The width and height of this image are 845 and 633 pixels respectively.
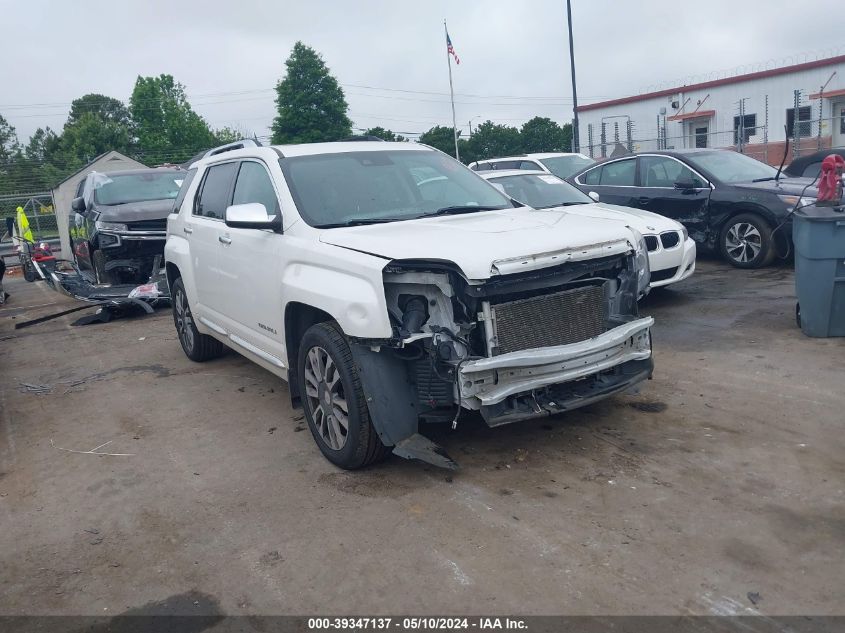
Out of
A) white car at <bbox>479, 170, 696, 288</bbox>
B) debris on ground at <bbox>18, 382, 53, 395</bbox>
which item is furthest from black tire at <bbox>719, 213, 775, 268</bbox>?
debris on ground at <bbox>18, 382, 53, 395</bbox>

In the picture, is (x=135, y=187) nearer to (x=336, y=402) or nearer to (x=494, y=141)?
(x=336, y=402)

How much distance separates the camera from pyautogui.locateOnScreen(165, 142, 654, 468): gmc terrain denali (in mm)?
3992

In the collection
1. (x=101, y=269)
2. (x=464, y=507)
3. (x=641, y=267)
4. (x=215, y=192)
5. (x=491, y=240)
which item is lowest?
(x=464, y=507)

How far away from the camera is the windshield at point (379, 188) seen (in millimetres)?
4969

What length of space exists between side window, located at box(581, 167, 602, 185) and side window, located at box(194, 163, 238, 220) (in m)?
6.51

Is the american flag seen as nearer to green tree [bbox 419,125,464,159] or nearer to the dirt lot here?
green tree [bbox 419,125,464,159]

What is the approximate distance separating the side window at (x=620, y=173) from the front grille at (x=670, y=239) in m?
3.14

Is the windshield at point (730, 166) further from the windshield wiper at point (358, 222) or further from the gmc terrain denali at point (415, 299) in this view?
the windshield wiper at point (358, 222)

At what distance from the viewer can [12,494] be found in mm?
4574

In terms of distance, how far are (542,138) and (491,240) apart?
37.2 m

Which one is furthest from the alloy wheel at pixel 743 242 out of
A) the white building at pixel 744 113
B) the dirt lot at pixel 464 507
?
the white building at pixel 744 113

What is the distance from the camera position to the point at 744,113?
31188mm

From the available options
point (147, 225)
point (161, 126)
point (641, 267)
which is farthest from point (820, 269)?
point (161, 126)

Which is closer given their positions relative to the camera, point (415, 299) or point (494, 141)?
point (415, 299)
